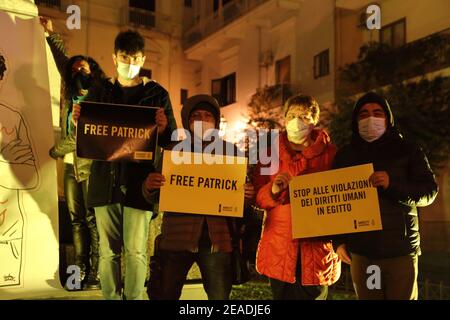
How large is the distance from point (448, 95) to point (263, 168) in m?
7.80

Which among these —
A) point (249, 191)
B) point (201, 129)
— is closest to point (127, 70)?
point (201, 129)

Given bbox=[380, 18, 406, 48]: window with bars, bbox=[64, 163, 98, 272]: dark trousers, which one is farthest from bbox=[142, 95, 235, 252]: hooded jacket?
bbox=[380, 18, 406, 48]: window with bars

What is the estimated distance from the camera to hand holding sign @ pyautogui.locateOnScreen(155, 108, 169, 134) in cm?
345

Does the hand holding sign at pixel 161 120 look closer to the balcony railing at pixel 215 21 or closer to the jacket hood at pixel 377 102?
the jacket hood at pixel 377 102

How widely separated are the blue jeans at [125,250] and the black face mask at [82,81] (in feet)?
3.61

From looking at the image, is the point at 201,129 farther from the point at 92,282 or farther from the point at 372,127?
the point at 92,282

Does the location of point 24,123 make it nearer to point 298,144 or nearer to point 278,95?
point 298,144

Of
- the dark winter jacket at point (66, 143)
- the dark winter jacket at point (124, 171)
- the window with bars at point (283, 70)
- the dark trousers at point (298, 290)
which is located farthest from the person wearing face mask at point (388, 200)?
the window with bars at point (283, 70)

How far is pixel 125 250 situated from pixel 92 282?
0.89m

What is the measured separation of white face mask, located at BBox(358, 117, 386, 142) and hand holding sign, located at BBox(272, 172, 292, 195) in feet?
1.87

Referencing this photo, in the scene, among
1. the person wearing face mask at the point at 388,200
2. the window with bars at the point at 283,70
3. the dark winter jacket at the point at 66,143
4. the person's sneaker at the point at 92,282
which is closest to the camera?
the person wearing face mask at the point at 388,200

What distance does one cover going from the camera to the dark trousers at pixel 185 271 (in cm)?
318

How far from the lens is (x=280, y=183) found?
10.5 ft

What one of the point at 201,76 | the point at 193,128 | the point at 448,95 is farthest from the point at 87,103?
the point at 201,76
